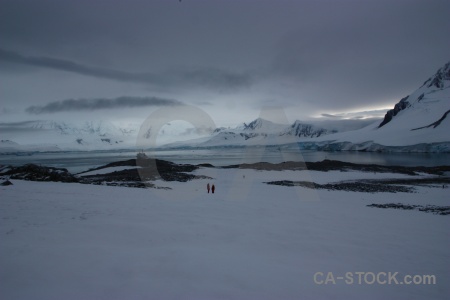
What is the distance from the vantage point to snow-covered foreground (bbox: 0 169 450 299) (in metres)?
4.57

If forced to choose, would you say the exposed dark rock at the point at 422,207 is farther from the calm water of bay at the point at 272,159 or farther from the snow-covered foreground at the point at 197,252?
the calm water of bay at the point at 272,159

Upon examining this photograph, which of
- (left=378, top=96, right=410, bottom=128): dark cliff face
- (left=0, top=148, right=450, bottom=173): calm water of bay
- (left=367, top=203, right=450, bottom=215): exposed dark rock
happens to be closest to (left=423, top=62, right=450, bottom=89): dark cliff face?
(left=378, top=96, right=410, bottom=128): dark cliff face

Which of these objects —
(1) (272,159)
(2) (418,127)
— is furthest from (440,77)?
(1) (272,159)

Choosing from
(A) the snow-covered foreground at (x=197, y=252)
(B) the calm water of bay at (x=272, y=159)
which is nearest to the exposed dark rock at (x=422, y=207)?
(A) the snow-covered foreground at (x=197, y=252)

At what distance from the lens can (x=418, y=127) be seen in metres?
117

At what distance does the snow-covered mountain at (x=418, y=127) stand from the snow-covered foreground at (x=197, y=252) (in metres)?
96.6

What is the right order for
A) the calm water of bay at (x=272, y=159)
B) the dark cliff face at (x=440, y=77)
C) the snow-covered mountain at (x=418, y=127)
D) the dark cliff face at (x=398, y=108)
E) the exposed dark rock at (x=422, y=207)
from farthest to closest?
the dark cliff face at (x=398, y=108), the dark cliff face at (x=440, y=77), the snow-covered mountain at (x=418, y=127), the calm water of bay at (x=272, y=159), the exposed dark rock at (x=422, y=207)

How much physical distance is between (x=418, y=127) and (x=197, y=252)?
466 ft

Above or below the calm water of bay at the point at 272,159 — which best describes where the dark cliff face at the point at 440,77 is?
above

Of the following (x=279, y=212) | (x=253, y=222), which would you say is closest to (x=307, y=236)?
(x=253, y=222)

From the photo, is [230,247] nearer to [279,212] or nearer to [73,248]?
[73,248]

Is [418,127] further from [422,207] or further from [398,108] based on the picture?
[422,207]

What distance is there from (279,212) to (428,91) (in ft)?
585

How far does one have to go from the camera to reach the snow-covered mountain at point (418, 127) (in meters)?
93.4
